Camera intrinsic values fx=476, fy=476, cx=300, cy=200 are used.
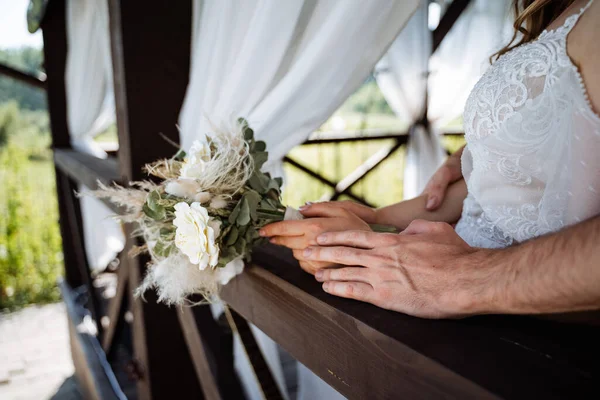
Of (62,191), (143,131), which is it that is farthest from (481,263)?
(62,191)

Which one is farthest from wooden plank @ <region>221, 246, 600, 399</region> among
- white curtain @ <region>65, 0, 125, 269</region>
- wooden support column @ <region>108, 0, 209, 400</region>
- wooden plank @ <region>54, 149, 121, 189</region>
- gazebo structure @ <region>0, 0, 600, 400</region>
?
white curtain @ <region>65, 0, 125, 269</region>

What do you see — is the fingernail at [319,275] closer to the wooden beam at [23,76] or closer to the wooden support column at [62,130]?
the wooden support column at [62,130]

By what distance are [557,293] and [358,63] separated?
654mm

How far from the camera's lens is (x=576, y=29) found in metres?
0.66

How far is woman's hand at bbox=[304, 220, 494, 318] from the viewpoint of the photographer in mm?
670

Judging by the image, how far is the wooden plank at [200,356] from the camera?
1373mm

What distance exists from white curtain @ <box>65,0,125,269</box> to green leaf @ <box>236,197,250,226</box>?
6.97ft

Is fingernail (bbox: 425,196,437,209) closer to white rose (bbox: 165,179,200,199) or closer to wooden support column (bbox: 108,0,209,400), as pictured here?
white rose (bbox: 165,179,200,199)

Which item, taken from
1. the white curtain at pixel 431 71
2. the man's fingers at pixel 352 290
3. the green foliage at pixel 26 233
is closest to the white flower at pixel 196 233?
the man's fingers at pixel 352 290

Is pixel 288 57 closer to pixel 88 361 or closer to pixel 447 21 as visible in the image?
pixel 88 361

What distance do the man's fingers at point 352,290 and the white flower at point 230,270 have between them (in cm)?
29

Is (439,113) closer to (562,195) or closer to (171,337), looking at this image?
(171,337)

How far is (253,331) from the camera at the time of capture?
5.85 ft

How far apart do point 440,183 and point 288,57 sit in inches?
19.5
